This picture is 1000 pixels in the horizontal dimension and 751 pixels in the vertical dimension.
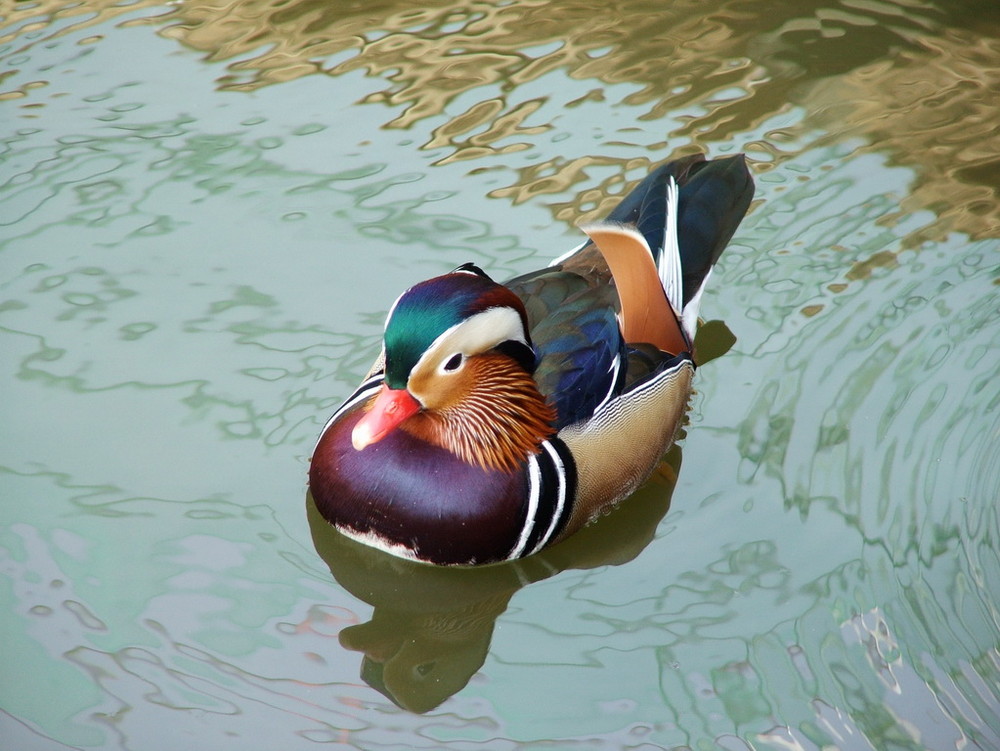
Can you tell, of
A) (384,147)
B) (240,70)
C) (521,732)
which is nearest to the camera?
(521,732)

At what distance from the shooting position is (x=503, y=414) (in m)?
4.04

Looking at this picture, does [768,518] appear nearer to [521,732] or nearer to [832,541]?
[832,541]

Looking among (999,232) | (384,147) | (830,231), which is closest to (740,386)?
(830,231)

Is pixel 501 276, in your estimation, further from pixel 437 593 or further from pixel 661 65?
pixel 661 65

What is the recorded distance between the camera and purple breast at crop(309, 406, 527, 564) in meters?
3.90

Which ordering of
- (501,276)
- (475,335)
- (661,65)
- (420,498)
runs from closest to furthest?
(475,335)
(420,498)
(501,276)
(661,65)

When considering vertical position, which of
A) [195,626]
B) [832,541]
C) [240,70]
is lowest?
[832,541]

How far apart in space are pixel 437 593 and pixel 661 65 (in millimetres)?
3388

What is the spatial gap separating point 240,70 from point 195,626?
3.35 metres

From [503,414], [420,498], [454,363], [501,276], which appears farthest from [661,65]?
[420,498]

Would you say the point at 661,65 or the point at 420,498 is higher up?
the point at 661,65

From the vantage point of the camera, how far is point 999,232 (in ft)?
17.6

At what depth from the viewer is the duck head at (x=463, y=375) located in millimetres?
3566

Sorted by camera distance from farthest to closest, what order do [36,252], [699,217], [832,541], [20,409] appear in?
[36,252] < [699,217] < [20,409] < [832,541]
